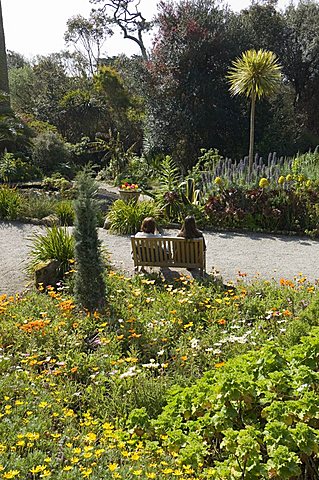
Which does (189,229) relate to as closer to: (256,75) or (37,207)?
(37,207)

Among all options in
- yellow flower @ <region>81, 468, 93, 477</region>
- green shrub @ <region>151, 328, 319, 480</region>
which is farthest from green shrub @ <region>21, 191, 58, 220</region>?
yellow flower @ <region>81, 468, 93, 477</region>

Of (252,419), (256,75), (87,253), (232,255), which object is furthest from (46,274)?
(256,75)

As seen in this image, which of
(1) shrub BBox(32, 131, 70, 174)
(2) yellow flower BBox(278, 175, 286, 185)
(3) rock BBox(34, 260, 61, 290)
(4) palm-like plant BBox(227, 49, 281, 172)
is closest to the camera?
(3) rock BBox(34, 260, 61, 290)

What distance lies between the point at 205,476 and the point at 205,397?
52 centimetres

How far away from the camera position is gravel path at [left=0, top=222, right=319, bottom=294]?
6.54m

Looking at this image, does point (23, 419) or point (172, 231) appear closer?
point (23, 419)

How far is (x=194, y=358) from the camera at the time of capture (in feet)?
13.4

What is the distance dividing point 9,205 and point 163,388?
23.0ft

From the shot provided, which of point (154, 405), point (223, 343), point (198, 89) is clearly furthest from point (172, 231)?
point (198, 89)

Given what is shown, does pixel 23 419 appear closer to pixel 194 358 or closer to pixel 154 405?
pixel 154 405

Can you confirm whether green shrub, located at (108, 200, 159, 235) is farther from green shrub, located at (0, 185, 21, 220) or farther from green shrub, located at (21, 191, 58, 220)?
green shrub, located at (0, 185, 21, 220)

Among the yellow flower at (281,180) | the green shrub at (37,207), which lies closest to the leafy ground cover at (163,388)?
the yellow flower at (281,180)

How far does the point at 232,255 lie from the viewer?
291 inches

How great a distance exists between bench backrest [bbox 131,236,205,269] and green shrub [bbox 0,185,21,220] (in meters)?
4.16
